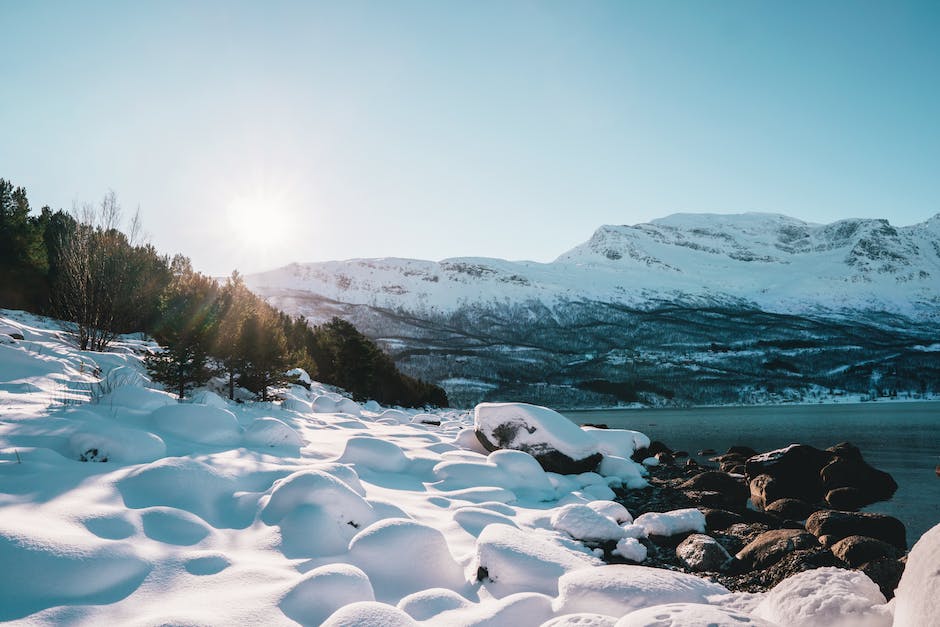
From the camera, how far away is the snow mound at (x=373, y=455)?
1055 centimetres

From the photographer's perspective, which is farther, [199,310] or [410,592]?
[199,310]

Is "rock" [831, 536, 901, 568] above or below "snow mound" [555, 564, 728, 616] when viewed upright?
below

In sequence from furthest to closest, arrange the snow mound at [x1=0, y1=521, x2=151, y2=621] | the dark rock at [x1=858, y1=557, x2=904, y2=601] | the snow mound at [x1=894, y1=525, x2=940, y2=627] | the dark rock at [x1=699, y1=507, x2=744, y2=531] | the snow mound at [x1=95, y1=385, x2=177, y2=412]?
1. the dark rock at [x1=699, y1=507, x2=744, y2=531]
2. the snow mound at [x1=95, y1=385, x2=177, y2=412]
3. the dark rock at [x1=858, y1=557, x2=904, y2=601]
4. the snow mound at [x1=0, y1=521, x2=151, y2=621]
5. the snow mound at [x1=894, y1=525, x2=940, y2=627]

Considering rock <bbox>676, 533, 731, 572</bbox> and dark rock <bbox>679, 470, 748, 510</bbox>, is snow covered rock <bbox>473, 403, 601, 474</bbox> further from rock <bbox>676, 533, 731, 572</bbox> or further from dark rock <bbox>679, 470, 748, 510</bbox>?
rock <bbox>676, 533, 731, 572</bbox>

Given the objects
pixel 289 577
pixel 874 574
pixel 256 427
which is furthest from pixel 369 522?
pixel 874 574

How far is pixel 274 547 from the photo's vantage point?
5457 mm

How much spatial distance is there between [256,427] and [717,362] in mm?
199422

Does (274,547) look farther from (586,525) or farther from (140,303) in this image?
(140,303)

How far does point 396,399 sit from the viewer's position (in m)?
50.1

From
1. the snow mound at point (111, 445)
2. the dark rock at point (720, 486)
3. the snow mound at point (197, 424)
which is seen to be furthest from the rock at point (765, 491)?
the snow mound at point (111, 445)

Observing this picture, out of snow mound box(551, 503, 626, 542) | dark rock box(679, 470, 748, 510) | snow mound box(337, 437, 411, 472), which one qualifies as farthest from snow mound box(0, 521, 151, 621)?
dark rock box(679, 470, 748, 510)

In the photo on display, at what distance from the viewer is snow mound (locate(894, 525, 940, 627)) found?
309cm

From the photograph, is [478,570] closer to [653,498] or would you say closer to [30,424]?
[30,424]

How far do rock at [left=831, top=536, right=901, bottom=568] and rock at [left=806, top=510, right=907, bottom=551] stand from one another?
1.32m
